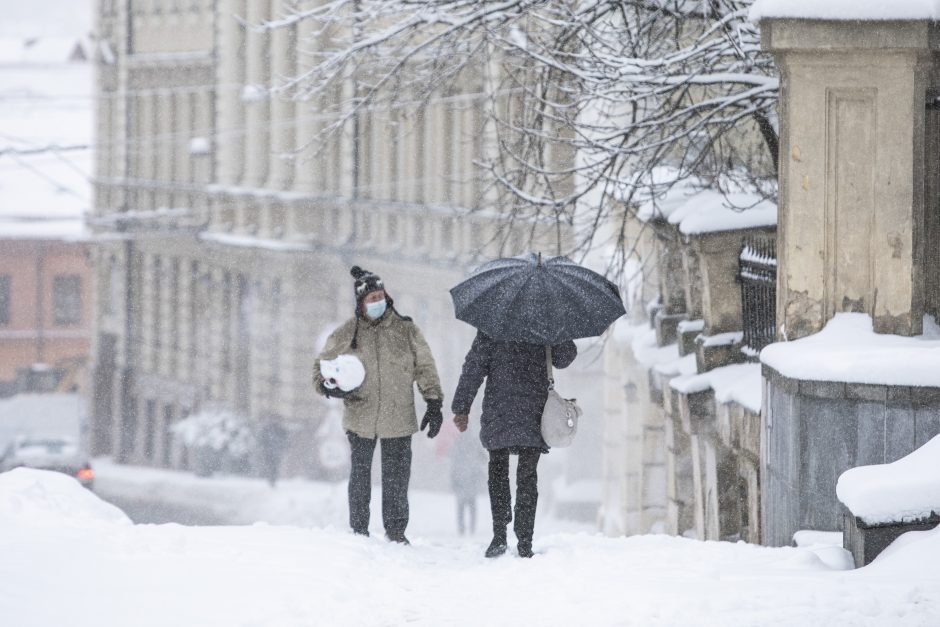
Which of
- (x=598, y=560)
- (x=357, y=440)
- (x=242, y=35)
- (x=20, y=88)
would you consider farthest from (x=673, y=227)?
(x=20, y=88)

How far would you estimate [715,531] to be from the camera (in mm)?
13758

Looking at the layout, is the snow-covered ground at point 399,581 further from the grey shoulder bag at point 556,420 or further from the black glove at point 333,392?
the black glove at point 333,392

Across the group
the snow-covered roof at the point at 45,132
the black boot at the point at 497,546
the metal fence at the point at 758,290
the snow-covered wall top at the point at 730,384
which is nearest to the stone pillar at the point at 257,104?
the snow-covered roof at the point at 45,132

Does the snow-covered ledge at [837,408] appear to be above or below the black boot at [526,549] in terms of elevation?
above

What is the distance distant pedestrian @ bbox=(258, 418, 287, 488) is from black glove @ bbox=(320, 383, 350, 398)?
26.3m

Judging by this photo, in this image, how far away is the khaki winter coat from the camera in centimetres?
1067

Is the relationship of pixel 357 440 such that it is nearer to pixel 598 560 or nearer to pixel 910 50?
pixel 598 560

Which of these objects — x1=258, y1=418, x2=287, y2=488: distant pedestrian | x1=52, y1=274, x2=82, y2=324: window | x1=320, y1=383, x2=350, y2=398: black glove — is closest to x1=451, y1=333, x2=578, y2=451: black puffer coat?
x1=320, y1=383, x2=350, y2=398: black glove

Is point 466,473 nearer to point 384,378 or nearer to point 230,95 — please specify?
point 384,378

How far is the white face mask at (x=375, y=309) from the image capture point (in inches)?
416

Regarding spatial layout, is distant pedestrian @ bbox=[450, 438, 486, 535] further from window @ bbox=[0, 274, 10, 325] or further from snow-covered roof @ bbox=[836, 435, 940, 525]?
window @ bbox=[0, 274, 10, 325]

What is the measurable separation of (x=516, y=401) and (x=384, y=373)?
1146 millimetres

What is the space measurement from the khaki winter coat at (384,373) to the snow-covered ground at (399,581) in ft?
2.33

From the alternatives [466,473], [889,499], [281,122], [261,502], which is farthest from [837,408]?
[281,122]
